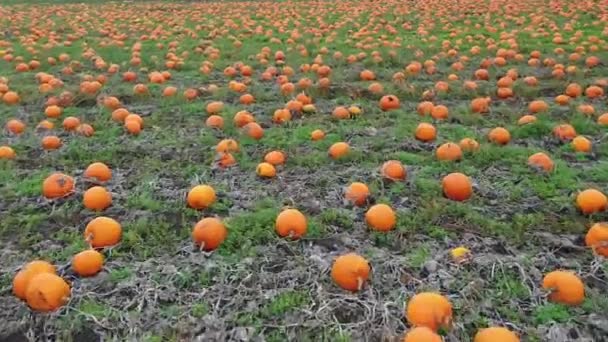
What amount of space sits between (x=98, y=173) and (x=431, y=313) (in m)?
3.36

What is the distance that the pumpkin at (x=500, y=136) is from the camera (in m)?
6.02

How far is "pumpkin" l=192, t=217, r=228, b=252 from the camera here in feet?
13.7

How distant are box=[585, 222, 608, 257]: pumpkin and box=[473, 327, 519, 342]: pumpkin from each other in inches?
50.3

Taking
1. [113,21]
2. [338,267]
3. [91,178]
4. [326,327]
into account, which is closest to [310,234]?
[338,267]

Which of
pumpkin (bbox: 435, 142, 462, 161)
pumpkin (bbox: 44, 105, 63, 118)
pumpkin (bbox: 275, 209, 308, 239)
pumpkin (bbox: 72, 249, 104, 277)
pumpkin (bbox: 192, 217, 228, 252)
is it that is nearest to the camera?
pumpkin (bbox: 72, 249, 104, 277)

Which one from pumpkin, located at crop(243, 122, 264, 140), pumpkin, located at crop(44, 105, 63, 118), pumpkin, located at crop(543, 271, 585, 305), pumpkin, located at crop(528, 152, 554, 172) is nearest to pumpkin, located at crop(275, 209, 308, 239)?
pumpkin, located at crop(543, 271, 585, 305)

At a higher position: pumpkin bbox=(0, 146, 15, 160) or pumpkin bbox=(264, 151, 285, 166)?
pumpkin bbox=(264, 151, 285, 166)

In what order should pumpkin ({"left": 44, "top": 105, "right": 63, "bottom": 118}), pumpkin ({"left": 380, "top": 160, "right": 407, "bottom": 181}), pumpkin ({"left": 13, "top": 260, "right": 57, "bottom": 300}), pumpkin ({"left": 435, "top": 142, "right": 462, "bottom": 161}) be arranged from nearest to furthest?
pumpkin ({"left": 13, "top": 260, "right": 57, "bottom": 300}), pumpkin ({"left": 380, "top": 160, "right": 407, "bottom": 181}), pumpkin ({"left": 435, "top": 142, "right": 462, "bottom": 161}), pumpkin ({"left": 44, "top": 105, "right": 63, "bottom": 118})

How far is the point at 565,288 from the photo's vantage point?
3598 millimetres

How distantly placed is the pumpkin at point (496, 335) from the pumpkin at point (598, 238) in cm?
128

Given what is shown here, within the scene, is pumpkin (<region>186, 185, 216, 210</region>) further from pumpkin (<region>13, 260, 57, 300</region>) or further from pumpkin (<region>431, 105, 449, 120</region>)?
pumpkin (<region>431, 105, 449, 120</region>)

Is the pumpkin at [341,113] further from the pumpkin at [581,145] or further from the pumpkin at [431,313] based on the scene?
the pumpkin at [431,313]

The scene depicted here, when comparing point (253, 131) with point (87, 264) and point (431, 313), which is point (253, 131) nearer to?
point (87, 264)

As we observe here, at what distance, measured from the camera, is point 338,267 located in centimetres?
378
